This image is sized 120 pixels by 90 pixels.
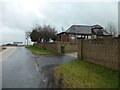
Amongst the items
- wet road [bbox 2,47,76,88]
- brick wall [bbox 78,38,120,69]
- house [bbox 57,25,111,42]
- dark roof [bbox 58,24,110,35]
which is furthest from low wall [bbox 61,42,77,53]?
brick wall [bbox 78,38,120,69]

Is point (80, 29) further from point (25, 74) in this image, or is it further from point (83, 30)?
point (25, 74)

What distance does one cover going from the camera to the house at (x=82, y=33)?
54.4 metres

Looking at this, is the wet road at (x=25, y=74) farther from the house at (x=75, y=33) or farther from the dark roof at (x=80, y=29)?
the dark roof at (x=80, y=29)

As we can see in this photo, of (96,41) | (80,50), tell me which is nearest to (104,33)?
(80,50)

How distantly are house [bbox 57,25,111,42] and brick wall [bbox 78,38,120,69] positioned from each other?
1292 inches

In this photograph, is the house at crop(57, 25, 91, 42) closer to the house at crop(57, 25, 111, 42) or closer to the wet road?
the house at crop(57, 25, 111, 42)

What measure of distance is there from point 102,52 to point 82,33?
40366mm

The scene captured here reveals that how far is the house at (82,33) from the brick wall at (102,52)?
32.8 m

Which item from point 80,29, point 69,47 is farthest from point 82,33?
point 69,47

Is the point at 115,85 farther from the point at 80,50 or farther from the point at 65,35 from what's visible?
the point at 65,35

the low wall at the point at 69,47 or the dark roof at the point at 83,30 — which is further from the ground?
the dark roof at the point at 83,30

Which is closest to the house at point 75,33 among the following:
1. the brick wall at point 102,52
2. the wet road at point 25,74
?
the wet road at point 25,74

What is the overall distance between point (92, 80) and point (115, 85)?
1460mm

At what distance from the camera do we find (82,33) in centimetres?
5544
